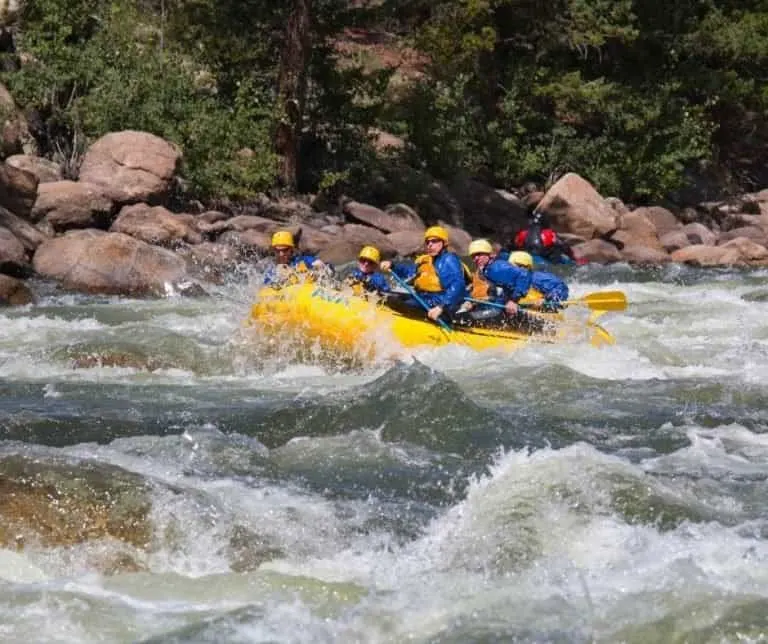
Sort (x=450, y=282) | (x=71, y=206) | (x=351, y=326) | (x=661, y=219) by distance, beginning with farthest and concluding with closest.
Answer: (x=661, y=219) < (x=71, y=206) < (x=450, y=282) < (x=351, y=326)

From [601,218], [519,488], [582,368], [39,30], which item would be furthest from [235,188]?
[519,488]

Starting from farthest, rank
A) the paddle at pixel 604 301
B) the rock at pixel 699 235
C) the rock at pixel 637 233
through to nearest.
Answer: the rock at pixel 699 235 < the rock at pixel 637 233 < the paddle at pixel 604 301

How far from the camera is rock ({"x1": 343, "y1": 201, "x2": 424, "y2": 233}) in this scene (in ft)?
63.3

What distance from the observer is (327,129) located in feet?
69.2

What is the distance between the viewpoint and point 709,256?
20.4 meters

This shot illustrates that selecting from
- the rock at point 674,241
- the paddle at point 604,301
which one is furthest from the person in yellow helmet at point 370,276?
the rock at point 674,241

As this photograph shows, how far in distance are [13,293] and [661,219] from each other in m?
14.9

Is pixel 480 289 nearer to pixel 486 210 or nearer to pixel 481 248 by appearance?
pixel 481 248

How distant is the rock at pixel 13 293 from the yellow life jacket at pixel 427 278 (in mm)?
4319

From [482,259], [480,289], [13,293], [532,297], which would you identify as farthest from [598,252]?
[13,293]

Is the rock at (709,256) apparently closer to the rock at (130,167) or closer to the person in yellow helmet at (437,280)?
the rock at (130,167)

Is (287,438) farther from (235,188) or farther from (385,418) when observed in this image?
(235,188)

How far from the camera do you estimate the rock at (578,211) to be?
21953 mm

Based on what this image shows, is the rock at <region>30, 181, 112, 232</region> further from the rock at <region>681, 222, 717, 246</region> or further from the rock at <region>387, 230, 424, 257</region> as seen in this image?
the rock at <region>681, 222, 717, 246</region>
